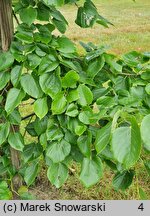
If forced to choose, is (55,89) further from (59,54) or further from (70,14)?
(70,14)

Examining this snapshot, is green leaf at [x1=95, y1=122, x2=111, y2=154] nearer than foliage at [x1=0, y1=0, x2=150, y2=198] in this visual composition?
Yes

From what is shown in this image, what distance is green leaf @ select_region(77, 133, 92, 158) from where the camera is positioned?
1067 millimetres

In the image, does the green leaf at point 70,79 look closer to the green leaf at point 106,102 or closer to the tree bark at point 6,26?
the green leaf at point 106,102

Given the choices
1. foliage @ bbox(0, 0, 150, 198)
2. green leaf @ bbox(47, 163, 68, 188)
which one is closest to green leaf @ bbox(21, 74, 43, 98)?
foliage @ bbox(0, 0, 150, 198)

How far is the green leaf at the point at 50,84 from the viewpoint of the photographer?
1079mm

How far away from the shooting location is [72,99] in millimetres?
1056

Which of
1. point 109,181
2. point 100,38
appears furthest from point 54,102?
point 100,38

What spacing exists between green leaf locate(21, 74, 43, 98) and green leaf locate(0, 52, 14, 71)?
51 millimetres

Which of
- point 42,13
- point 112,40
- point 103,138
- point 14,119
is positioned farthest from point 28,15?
point 112,40

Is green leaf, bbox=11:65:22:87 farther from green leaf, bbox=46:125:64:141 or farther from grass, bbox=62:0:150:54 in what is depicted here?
grass, bbox=62:0:150:54

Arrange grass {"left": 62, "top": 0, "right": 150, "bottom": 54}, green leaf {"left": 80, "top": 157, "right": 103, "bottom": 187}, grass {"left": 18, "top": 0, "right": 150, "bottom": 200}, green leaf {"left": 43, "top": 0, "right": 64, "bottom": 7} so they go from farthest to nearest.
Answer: grass {"left": 62, "top": 0, "right": 150, "bottom": 54} < grass {"left": 18, "top": 0, "right": 150, "bottom": 200} < green leaf {"left": 80, "top": 157, "right": 103, "bottom": 187} < green leaf {"left": 43, "top": 0, "right": 64, "bottom": 7}

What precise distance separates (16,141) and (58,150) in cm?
19

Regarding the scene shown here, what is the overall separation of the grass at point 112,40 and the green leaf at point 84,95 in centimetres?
34

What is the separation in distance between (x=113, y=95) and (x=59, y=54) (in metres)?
0.19
